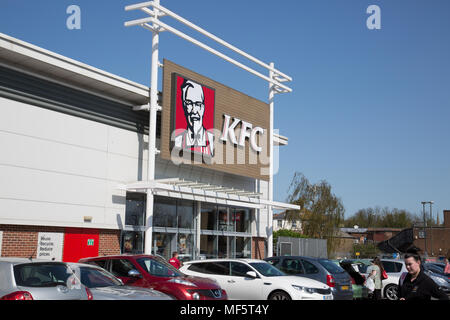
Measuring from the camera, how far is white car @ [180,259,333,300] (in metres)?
13.7

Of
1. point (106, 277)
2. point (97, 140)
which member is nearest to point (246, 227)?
point (97, 140)

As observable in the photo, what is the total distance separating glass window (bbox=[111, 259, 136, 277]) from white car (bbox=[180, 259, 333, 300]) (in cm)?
314

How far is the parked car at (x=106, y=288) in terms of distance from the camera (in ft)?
28.7

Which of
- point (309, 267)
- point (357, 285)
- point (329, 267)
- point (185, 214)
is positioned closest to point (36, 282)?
point (309, 267)

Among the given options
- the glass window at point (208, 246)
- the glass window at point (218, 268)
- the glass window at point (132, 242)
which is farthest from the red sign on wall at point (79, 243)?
the glass window at point (208, 246)

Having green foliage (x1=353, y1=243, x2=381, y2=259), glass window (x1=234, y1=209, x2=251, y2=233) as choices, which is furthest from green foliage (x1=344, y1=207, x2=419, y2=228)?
glass window (x1=234, y1=209, x2=251, y2=233)

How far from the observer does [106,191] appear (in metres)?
19.9

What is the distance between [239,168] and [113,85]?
28.4 ft

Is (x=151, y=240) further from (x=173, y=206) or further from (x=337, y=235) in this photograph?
(x=337, y=235)

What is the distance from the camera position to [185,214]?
23906 millimetres

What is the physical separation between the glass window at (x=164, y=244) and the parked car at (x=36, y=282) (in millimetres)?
13281

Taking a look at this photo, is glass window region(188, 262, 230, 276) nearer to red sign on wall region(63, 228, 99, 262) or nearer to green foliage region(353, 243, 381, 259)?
red sign on wall region(63, 228, 99, 262)

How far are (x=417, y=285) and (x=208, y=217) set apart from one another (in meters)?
19.2

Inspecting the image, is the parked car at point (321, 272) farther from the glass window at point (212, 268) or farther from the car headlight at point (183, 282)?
the car headlight at point (183, 282)
